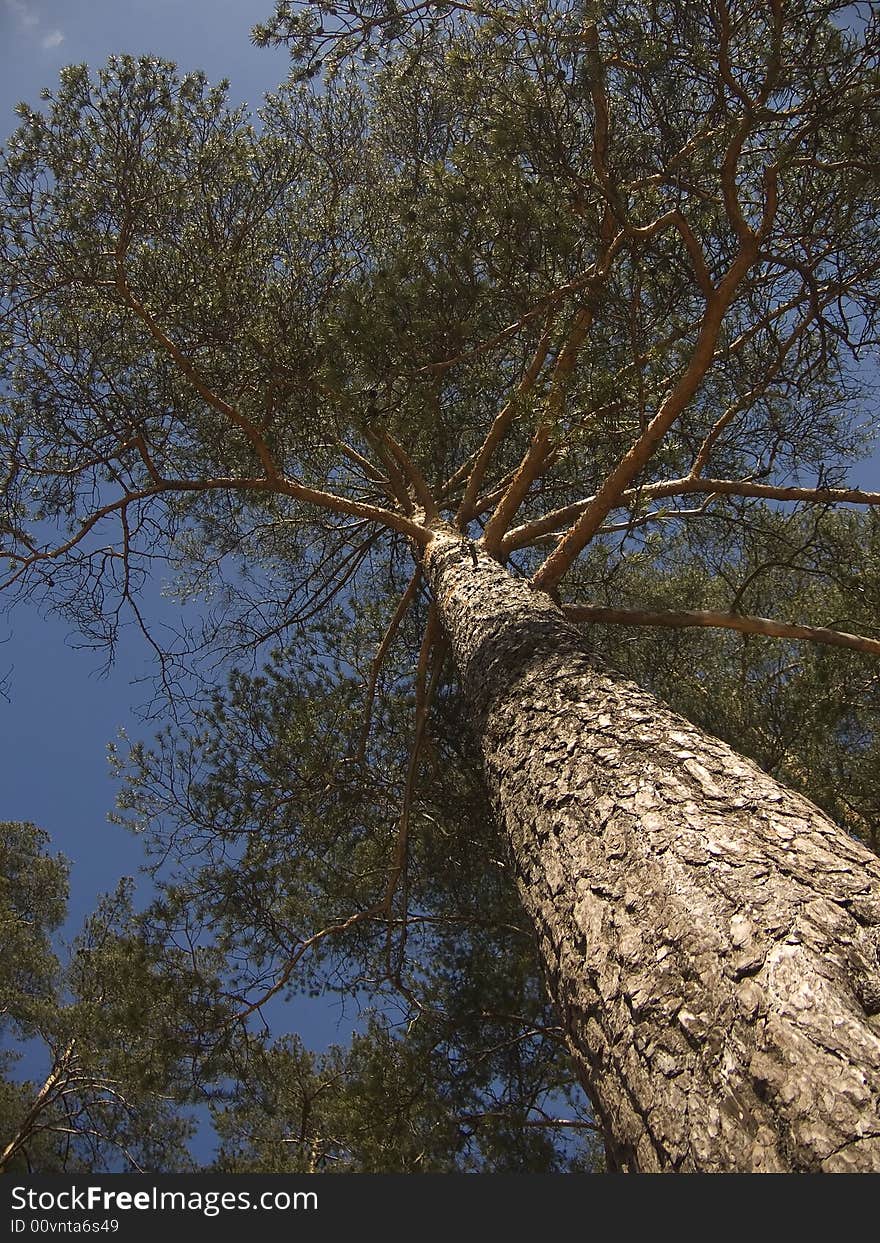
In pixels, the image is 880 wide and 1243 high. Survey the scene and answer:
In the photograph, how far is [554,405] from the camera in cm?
258

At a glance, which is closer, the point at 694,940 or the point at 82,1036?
the point at 694,940

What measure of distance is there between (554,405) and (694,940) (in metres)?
1.80

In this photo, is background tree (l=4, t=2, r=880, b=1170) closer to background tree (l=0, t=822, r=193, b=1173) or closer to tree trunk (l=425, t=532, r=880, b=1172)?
tree trunk (l=425, t=532, r=880, b=1172)

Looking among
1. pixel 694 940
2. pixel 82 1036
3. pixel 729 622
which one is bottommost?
pixel 694 940

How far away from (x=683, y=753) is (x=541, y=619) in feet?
3.38

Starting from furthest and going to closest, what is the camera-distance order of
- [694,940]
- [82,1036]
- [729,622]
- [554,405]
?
1. [82,1036]
2. [729,622]
3. [554,405]
4. [694,940]

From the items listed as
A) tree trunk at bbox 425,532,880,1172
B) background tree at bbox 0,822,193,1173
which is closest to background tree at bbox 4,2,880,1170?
tree trunk at bbox 425,532,880,1172

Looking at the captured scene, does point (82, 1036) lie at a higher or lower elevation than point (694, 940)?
higher

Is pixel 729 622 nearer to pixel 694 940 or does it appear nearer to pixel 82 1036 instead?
pixel 694 940

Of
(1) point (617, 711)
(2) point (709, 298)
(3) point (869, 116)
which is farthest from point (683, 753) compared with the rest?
(3) point (869, 116)

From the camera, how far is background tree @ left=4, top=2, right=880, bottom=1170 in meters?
1.18

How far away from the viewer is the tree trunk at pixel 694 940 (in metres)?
0.94

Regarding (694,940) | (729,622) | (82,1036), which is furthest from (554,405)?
(82,1036)

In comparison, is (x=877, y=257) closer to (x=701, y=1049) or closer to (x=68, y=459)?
(x=701, y=1049)
